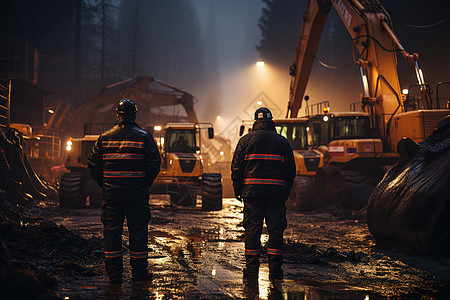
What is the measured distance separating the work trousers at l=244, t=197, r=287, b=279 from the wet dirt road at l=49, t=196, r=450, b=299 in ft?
0.89

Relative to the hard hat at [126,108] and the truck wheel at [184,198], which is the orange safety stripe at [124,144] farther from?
the truck wheel at [184,198]

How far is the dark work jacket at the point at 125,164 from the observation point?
533 centimetres

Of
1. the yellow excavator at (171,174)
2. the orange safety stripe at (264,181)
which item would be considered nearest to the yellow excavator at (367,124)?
the yellow excavator at (171,174)

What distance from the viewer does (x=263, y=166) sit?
230 inches

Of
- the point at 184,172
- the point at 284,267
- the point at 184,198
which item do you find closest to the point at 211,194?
the point at 184,172

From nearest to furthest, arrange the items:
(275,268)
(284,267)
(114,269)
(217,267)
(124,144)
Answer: (114,269), (124,144), (275,268), (217,267), (284,267)

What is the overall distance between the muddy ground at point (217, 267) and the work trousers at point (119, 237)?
187 mm

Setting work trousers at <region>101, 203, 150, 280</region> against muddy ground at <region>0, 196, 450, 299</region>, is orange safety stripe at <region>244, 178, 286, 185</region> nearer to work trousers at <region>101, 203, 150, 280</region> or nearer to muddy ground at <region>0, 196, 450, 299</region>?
muddy ground at <region>0, 196, 450, 299</region>

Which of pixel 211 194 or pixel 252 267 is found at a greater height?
pixel 211 194

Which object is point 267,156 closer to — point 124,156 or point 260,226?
point 260,226

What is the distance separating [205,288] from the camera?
4.99 m

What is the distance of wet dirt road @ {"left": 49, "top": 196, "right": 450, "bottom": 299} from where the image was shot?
15.7ft

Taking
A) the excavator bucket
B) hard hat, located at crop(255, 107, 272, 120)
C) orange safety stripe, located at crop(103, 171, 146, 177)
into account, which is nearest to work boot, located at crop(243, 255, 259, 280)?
orange safety stripe, located at crop(103, 171, 146, 177)

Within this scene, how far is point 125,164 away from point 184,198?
10.6m
